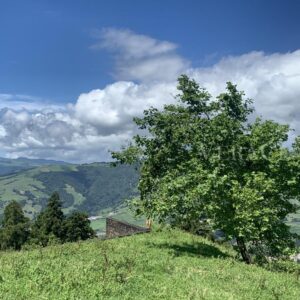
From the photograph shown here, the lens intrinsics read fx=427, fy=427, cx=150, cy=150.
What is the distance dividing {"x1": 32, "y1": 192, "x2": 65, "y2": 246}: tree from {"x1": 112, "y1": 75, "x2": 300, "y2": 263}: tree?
51.4 meters

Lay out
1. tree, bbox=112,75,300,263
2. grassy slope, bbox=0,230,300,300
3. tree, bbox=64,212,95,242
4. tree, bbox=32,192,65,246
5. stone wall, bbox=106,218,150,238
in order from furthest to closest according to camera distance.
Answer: tree, bbox=32,192,65,246, tree, bbox=64,212,95,242, stone wall, bbox=106,218,150,238, tree, bbox=112,75,300,263, grassy slope, bbox=0,230,300,300

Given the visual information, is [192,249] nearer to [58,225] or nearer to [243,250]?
[243,250]

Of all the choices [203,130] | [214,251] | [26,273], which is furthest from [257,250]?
[26,273]

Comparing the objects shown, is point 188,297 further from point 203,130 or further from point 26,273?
point 203,130

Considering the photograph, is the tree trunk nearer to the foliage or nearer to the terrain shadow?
the terrain shadow

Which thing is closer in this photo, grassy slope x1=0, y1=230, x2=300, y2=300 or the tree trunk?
grassy slope x1=0, y1=230, x2=300, y2=300

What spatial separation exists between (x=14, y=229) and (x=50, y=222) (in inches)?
298

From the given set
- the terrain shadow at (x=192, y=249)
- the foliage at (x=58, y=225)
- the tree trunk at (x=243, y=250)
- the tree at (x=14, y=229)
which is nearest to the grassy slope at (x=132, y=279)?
the terrain shadow at (x=192, y=249)

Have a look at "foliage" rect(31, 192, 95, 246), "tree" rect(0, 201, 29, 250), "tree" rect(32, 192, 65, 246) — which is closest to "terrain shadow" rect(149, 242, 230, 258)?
"foliage" rect(31, 192, 95, 246)

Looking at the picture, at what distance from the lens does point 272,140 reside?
1091 inches

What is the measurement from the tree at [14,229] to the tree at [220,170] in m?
57.0

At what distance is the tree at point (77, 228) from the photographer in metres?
78.8

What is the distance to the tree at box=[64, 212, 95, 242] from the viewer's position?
7875 cm

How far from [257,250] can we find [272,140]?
764 cm
